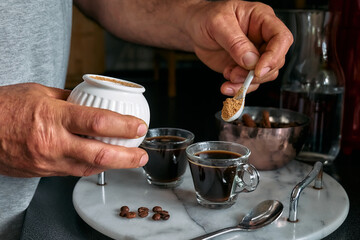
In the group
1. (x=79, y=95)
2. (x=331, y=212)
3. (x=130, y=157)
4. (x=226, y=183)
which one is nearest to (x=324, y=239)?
(x=331, y=212)

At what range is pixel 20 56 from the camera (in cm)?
91

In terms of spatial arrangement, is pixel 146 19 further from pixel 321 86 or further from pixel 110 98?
pixel 110 98

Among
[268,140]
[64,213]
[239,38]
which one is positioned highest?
[239,38]

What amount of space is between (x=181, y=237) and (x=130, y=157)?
0.17 m

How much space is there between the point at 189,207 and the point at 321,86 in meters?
0.50

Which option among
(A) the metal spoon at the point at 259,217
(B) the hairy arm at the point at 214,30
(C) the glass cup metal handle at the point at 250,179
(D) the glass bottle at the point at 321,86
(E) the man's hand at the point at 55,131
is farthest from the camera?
(D) the glass bottle at the point at 321,86

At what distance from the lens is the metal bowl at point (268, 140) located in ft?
3.14

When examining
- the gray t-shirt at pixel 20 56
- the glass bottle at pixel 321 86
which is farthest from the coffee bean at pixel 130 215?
the glass bottle at pixel 321 86

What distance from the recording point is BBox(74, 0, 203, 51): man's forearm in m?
1.12

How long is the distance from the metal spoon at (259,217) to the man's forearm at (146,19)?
20.0 inches

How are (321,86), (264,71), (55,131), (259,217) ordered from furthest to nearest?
(321,86) < (264,71) < (259,217) < (55,131)

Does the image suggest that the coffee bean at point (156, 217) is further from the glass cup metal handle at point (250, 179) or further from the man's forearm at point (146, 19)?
the man's forearm at point (146, 19)

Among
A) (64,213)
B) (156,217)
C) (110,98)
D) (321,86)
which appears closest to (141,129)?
(110,98)

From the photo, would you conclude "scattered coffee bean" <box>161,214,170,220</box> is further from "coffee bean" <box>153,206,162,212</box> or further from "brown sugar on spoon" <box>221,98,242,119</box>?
"brown sugar on spoon" <box>221,98,242,119</box>
